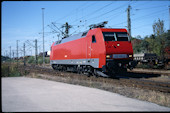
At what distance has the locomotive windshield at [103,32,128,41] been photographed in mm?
13467

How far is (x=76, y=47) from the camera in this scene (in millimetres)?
17312

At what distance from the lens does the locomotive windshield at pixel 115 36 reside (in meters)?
13.5

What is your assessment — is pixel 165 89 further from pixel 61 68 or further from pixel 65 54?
pixel 61 68

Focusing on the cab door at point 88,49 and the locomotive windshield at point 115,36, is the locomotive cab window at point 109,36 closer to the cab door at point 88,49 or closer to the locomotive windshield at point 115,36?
the locomotive windshield at point 115,36

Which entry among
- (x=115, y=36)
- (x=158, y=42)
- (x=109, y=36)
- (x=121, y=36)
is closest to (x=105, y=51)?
(x=109, y=36)

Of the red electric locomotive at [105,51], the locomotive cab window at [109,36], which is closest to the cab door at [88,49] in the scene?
the red electric locomotive at [105,51]

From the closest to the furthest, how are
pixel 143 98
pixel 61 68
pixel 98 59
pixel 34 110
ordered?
pixel 34 110
pixel 143 98
pixel 98 59
pixel 61 68

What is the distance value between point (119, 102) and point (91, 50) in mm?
7769

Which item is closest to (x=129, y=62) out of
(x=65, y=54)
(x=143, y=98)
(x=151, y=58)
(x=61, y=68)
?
(x=143, y=98)

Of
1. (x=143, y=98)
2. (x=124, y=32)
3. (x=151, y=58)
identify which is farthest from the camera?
(x=151, y=58)

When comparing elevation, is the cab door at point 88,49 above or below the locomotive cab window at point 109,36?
below

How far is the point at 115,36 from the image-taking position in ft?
45.2

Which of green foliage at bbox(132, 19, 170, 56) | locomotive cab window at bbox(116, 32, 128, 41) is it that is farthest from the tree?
locomotive cab window at bbox(116, 32, 128, 41)

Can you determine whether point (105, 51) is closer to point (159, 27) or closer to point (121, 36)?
point (121, 36)
